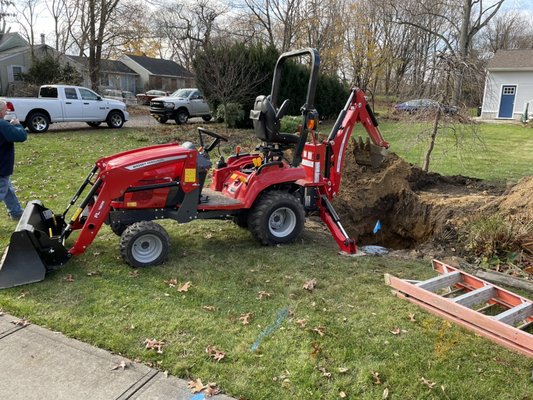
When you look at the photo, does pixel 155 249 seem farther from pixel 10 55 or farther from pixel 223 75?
pixel 10 55

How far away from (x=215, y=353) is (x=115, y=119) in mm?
16955

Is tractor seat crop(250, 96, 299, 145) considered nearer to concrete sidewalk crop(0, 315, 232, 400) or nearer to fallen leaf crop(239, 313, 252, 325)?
fallen leaf crop(239, 313, 252, 325)

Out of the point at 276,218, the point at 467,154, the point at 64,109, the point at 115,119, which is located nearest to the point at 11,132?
the point at 276,218

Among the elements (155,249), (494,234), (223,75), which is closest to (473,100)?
(494,234)

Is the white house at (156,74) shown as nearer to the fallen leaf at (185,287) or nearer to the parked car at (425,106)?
the parked car at (425,106)

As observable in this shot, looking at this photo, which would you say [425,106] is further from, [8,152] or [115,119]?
[115,119]

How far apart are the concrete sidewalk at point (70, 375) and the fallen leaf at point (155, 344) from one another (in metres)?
0.20

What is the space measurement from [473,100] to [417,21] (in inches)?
1336

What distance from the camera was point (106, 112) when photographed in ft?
61.0

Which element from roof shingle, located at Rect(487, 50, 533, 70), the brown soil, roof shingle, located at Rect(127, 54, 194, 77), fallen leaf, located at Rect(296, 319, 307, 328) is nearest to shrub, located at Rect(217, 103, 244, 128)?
the brown soil

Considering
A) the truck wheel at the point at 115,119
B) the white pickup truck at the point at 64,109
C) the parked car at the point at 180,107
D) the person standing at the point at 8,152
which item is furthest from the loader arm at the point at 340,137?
the parked car at the point at 180,107

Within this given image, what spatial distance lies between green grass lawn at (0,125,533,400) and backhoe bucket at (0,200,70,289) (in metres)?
0.14

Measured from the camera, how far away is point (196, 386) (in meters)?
3.35

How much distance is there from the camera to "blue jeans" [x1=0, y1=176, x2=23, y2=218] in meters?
6.88
